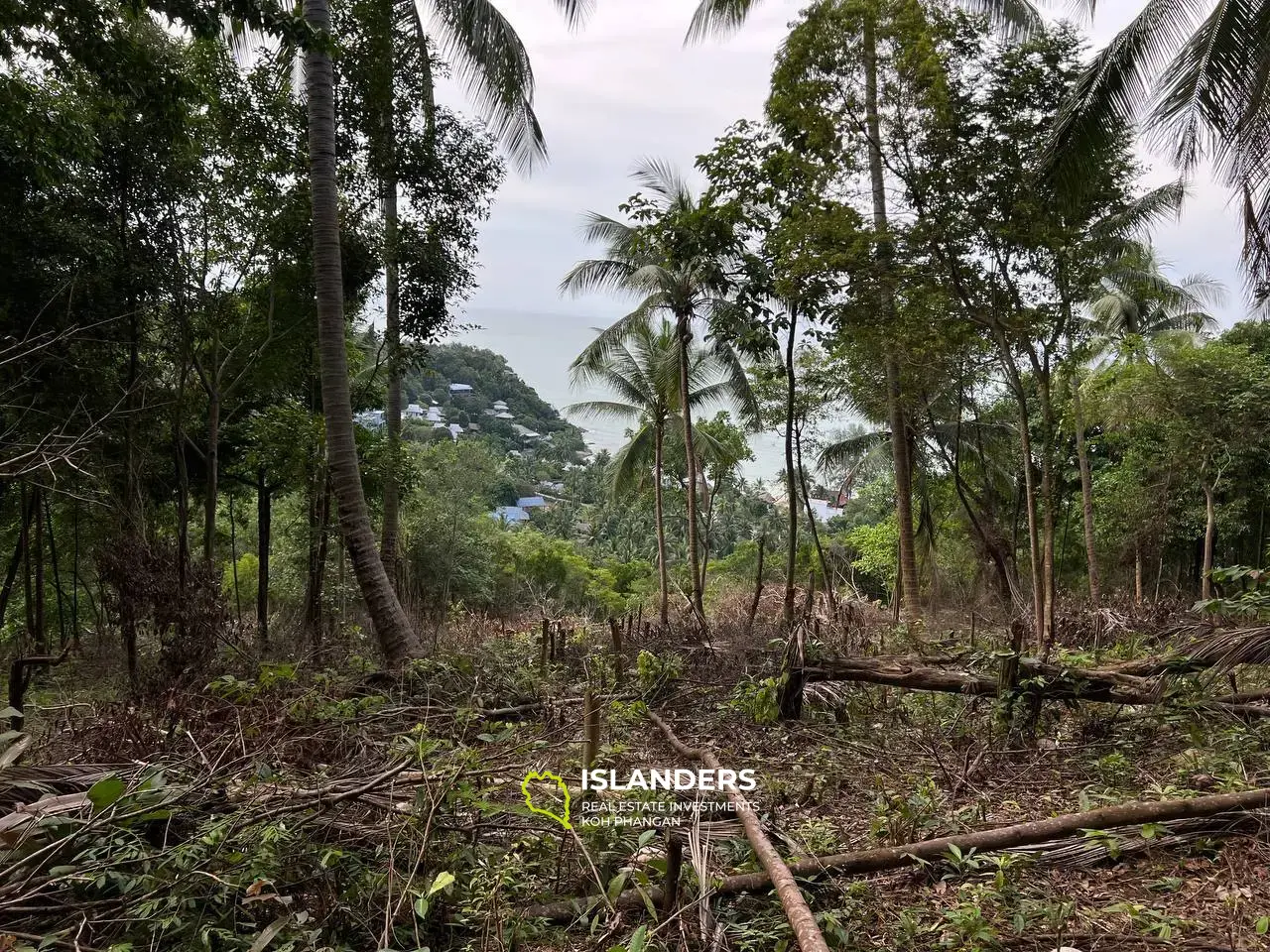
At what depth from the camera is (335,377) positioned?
6223mm

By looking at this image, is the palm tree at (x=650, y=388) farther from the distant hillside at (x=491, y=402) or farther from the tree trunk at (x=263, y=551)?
the distant hillside at (x=491, y=402)

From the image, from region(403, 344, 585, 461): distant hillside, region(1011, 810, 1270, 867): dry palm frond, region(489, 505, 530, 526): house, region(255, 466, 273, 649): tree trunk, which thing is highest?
region(403, 344, 585, 461): distant hillside

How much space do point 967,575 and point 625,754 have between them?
16.3 metres

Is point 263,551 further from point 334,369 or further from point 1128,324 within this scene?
point 1128,324

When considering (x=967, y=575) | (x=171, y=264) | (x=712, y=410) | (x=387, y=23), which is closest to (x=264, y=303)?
(x=171, y=264)

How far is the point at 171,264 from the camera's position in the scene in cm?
753

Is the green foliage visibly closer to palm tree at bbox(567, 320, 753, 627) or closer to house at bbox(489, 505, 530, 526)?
palm tree at bbox(567, 320, 753, 627)

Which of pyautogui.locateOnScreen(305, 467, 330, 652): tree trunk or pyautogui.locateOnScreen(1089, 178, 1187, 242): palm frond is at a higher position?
pyautogui.locateOnScreen(1089, 178, 1187, 242): palm frond

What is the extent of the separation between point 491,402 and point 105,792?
38061 mm

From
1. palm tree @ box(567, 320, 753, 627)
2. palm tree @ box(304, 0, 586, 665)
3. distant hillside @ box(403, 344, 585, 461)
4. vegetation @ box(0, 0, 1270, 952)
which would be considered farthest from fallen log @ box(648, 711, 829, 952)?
distant hillside @ box(403, 344, 585, 461)

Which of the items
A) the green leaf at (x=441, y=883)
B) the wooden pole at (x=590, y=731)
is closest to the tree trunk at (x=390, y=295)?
the wooden pole at (x=590, y=731)

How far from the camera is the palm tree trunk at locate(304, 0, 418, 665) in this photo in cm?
602

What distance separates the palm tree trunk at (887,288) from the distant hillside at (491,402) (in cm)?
2584

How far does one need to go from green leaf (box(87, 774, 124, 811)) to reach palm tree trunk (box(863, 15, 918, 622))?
7.25 metres
